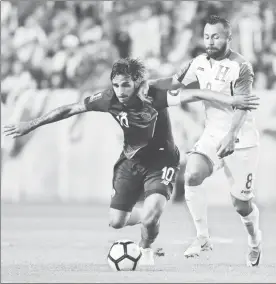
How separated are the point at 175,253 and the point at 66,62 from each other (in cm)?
602

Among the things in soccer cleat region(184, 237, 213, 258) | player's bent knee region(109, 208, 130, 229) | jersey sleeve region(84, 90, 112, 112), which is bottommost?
soccer cleat region(184, 237, 213, 258)

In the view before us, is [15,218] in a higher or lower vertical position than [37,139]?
lower

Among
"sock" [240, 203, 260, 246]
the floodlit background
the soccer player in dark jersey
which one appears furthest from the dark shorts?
the floodlit background

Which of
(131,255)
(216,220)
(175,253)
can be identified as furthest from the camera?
(216,220)

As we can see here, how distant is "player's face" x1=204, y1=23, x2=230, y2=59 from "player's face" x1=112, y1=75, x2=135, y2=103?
75 centimetres

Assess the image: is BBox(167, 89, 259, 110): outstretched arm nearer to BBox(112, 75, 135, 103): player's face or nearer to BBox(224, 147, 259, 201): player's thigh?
BBox(112, 75, 135, 103): player's face

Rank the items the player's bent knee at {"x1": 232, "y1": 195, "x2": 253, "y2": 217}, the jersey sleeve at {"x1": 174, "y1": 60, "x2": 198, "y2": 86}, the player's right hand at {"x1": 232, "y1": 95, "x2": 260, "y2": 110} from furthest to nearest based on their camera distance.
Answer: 1. the jersey sleeve at {"x1": 174, "y1": 60, "x2": 198, "y2": 86}
2. the player's bent knee at {"x1": 232, "y1": 195, "x2": 253, "y2": 217}
3. the player's right hand at {"x1": 232, "y1": 95, "x2": 260, "y2": 110}

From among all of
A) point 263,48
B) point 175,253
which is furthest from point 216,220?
point 175,253

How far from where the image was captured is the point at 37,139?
49.1 feet

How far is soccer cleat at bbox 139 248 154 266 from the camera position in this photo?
796 centimetres

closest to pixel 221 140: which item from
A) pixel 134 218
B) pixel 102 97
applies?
pixel 102 97

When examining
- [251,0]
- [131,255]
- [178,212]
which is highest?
[251,0]

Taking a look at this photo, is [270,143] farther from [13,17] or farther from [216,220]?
[13,17]

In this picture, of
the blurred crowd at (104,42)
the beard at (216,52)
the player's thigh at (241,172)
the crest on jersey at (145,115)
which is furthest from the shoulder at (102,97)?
the blurred crowd at (104,42)
